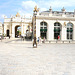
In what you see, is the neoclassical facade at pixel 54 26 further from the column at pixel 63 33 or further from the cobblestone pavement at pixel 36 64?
the cobblestone pavement at pixel 36 64

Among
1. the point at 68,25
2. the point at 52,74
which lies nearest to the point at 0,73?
the point at 52,74

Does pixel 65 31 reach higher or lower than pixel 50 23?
lower

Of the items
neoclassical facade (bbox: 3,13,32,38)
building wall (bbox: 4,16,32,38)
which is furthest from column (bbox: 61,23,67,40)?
building wall (bbox: 4,16,32,38)

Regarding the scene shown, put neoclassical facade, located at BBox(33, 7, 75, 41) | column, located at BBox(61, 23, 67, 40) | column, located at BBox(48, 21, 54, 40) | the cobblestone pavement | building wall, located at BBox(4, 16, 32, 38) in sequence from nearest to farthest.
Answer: the cobblestone pavement < neoclassical facade, located at BBox(33, 7, 75, 41) < column, located at BBox(48, 21, 54, 40) < column, located at BBox(61, 23, 67, 40) < building wall, located at BBox(4, 16, 32, 38)

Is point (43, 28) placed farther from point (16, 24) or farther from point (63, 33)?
point (16, 24)

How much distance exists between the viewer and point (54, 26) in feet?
106

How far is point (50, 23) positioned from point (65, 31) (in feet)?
14.5

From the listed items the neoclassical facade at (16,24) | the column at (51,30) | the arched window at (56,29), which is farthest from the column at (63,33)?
the neoclassical facade at (16,24)

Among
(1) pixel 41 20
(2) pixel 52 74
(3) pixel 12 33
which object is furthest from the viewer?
(3) pixel 12 33

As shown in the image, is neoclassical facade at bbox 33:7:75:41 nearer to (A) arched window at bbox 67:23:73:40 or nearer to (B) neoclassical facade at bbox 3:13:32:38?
(A) arched window at bbox 67:23:73:40

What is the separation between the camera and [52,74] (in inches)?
218

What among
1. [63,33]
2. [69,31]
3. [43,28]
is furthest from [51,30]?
[69,31]

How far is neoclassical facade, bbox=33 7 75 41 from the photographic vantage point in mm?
31406

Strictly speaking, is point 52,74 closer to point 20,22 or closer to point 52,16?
point 52,16
